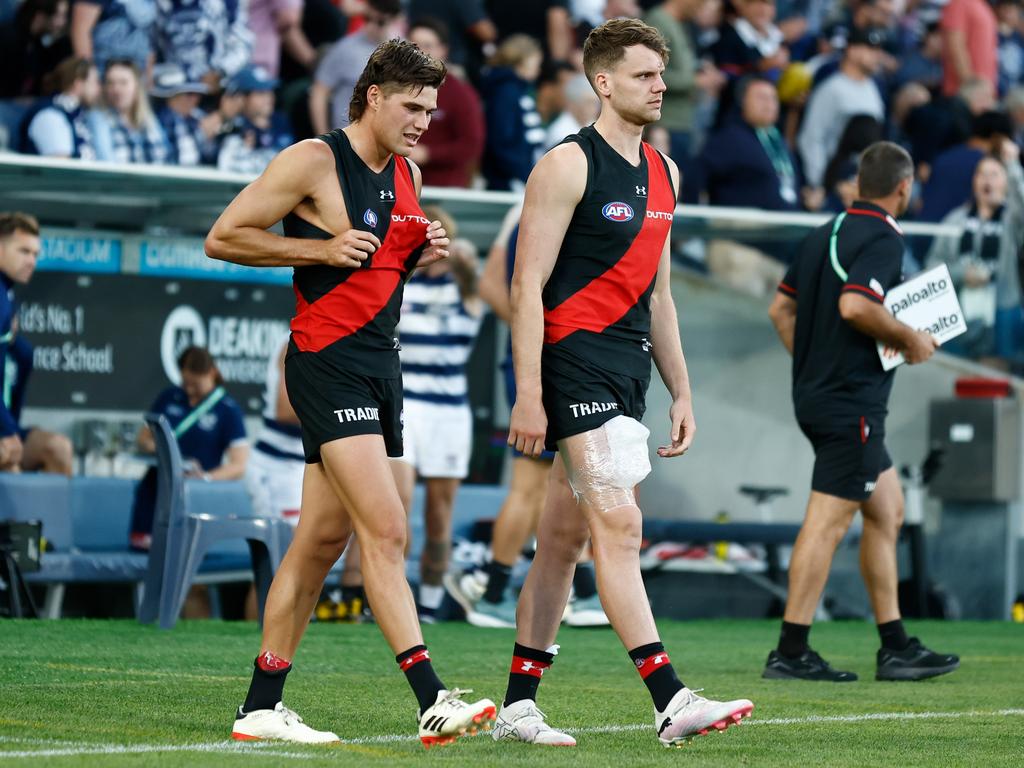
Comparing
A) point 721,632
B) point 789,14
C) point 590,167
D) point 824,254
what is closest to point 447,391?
point 721,632

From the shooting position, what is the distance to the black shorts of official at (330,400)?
544 centimetres

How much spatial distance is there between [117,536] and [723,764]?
7.64 metres

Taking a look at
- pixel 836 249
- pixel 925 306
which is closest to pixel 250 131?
pixel 836 249

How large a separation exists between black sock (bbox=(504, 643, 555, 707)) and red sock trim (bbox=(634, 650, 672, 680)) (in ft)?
1.48

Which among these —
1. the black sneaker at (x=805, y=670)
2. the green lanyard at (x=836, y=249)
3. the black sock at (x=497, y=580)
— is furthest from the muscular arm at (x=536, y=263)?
the black sock at (x=497, y=580)

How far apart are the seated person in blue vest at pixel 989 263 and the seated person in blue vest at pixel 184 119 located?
17.5ft

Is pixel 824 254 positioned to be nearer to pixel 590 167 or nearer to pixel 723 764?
pixel 590 167

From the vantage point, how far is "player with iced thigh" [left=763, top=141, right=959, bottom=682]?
26.5ft

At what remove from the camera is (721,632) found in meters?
11.4

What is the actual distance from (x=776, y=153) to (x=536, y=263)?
32.8 feet

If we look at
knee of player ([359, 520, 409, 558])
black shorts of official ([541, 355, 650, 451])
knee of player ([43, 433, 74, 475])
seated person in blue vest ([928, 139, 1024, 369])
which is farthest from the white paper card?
knee of player ([43, 433, 74, 475])

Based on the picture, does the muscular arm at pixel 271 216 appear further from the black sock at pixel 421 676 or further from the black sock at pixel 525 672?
the black sock at pixel 525 672

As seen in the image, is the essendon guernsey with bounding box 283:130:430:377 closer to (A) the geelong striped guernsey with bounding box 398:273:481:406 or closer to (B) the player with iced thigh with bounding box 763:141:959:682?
(B) the player with iced thigh with bounding box 763:141:959:682

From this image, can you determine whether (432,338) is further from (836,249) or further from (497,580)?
(836,249)
